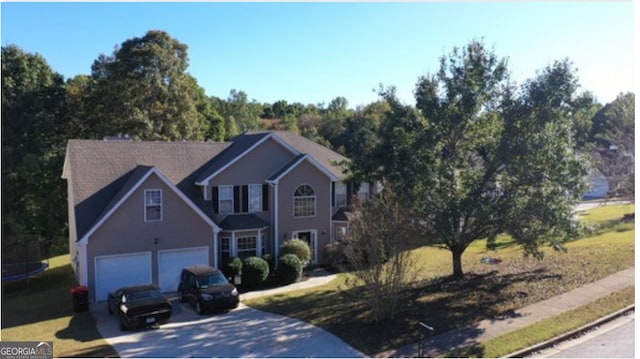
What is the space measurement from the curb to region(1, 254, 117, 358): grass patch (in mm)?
11665

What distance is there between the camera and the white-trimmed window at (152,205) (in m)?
23.2

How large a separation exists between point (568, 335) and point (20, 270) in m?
27.8

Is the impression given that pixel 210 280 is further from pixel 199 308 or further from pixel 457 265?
pixel 457 265

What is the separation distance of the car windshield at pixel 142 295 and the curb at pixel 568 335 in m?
12.3

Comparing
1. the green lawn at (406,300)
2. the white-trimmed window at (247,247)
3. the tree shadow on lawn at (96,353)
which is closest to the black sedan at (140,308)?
the green lawn at (406,300)

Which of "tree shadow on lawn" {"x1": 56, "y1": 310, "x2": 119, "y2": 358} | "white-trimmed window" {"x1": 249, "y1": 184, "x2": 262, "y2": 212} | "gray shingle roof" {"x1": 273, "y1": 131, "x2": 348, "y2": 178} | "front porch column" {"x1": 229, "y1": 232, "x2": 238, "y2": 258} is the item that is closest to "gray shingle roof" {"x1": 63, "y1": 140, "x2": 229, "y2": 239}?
"white-trimmed window" {"x1": 249, "y1": 184, "x2": 262, "y2": 212}

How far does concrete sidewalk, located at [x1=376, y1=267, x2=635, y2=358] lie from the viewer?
1425 centimetres

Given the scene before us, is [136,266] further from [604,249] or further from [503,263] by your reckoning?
[604,249]

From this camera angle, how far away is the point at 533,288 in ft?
63.6

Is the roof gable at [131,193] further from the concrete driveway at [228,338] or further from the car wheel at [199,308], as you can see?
the car wheel at [199,308]

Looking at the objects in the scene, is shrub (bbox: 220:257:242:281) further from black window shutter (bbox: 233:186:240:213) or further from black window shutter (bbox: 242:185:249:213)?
black window shutter (bbox: 242:185:249:213)

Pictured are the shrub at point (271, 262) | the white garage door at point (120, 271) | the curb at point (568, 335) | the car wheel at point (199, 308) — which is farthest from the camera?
the shrub at point (271, 262)

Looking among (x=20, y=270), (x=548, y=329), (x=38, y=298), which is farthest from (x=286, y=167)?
(x=548, y=329)

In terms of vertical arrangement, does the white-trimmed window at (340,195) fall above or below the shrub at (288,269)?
above
